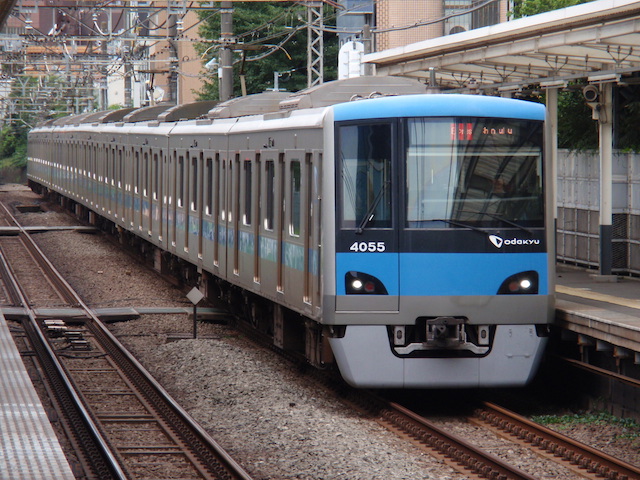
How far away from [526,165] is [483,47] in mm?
4289

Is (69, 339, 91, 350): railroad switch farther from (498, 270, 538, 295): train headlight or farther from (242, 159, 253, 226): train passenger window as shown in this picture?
(498, 270, 538, 295): train headlight

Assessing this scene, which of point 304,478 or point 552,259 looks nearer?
point 304,478

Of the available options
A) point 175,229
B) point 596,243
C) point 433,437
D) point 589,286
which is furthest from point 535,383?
point 175,229

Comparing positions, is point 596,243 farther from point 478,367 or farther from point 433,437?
point 433,437

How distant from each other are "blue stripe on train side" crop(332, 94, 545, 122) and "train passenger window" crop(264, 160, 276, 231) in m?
2.08

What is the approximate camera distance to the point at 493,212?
9.88 metres

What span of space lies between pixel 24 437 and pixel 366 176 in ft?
11.4

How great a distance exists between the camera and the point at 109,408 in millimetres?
10789

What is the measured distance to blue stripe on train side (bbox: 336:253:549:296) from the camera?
9.75 m

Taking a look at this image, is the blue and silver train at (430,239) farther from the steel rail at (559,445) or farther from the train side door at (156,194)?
the train side door at (156,194)

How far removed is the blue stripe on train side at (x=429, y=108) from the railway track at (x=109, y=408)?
2818 mm

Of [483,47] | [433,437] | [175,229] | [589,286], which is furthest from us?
[175,229]

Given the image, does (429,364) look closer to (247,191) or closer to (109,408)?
(109,408)

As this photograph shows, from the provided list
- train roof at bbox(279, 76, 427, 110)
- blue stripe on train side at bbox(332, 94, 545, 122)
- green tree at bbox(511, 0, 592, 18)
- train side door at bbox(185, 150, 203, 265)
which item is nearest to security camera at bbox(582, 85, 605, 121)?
train roof at bbox(279, 76, 427, 110)
